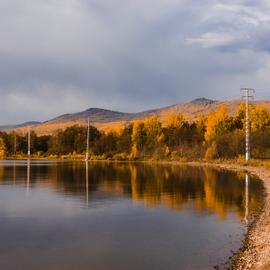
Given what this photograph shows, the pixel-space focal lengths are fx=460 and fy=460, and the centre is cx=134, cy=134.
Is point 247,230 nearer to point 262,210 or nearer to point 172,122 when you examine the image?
point 262,210

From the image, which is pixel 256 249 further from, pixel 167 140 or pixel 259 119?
pixel 167 140

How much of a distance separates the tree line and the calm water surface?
43548 millimetres

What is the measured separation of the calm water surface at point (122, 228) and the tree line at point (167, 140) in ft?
143

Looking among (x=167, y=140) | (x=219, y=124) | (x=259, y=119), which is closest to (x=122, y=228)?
(x=259, y=119)

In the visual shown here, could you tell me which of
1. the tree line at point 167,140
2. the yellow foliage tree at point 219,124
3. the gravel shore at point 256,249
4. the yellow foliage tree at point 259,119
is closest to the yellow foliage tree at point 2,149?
the tree line at point 167,140

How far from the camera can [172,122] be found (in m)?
101

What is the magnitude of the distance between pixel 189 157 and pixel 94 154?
1230 inches

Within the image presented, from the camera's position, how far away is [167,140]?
319 ft

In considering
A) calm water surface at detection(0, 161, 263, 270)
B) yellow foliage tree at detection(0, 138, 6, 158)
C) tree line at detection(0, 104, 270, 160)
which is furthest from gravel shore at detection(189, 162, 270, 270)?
yellow foliage tree at detection(0, 138, 6, 158)

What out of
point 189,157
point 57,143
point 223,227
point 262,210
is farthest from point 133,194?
point 57,143

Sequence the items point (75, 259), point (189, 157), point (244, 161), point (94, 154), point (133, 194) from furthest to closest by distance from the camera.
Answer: point (94, 154) → point (189, 157) → point (244, 161) → point (133, 194) → point (75, 259)

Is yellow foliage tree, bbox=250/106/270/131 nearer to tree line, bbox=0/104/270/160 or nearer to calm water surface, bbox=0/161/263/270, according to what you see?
tree line, bbox=0/104/270/160

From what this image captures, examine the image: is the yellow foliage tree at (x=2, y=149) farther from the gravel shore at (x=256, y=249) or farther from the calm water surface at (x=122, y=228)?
the gravel shore at (x=256, y=249)

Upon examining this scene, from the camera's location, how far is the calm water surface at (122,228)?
1405 centimetres
